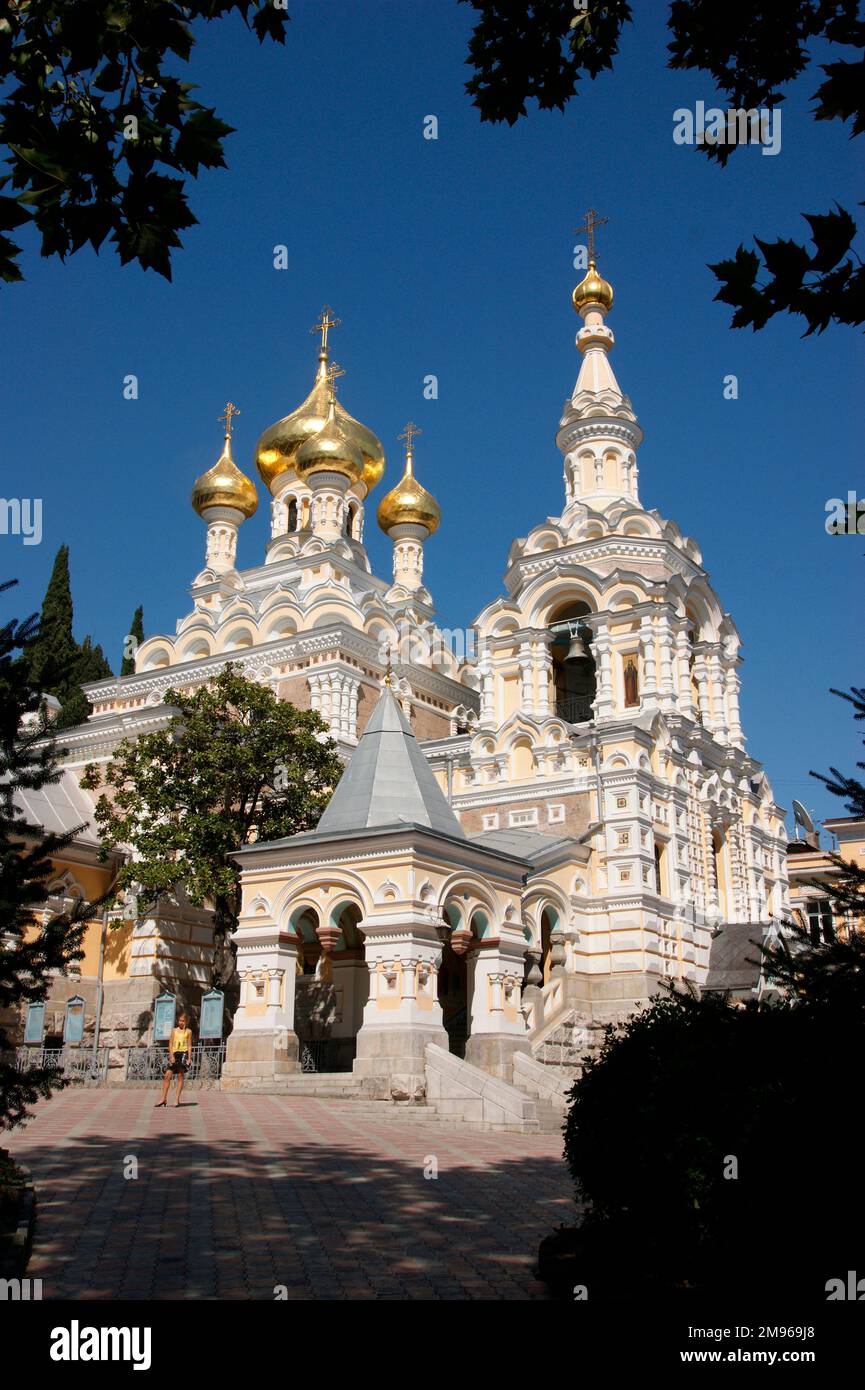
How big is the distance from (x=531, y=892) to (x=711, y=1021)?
1639cm

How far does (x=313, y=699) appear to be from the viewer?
28156 mm

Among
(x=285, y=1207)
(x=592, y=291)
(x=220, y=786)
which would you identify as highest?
(x=592, y=291)

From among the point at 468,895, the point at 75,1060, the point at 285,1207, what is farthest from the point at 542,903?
the point at 285,1207

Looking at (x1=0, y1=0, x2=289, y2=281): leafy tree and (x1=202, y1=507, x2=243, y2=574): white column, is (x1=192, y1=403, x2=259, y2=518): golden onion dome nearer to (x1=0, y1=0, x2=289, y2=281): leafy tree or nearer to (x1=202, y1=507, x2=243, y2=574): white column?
(x1=202, y1=507, x2=243, y2=574): white column

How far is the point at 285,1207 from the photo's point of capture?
7656mm

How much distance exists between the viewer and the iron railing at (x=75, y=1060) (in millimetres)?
19312

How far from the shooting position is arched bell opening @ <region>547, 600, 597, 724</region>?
1099 inches

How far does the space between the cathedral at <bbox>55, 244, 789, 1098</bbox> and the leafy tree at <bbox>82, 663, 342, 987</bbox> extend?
89.7 inches

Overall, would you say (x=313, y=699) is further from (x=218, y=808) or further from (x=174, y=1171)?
(x=174, y=1171)

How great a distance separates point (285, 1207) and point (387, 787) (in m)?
10.2

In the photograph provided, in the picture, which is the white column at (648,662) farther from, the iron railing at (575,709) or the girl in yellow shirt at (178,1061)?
the girl in yellow shirt at (178,1061)

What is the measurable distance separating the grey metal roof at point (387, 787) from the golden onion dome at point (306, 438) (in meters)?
18.3

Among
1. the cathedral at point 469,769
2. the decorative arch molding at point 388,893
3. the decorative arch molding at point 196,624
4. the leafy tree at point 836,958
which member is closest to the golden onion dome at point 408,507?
the cathedral at point 469,769

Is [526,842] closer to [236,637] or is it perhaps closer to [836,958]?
[236,637]
